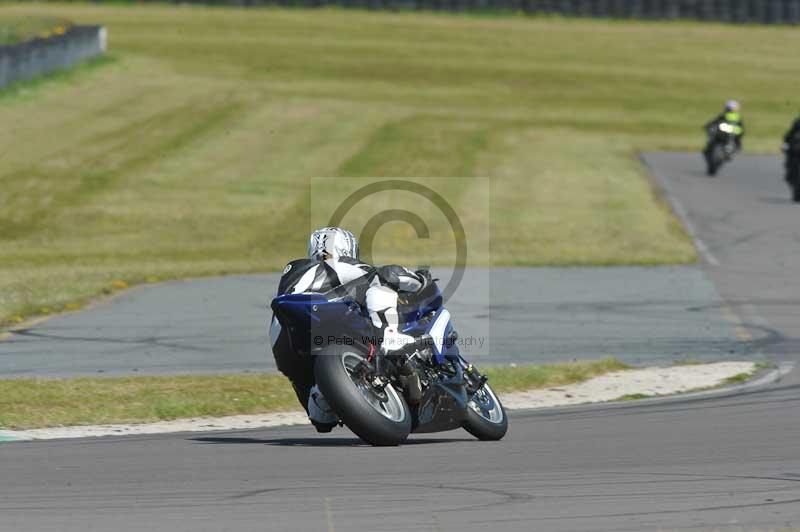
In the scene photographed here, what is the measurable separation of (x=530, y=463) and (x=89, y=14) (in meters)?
45.9

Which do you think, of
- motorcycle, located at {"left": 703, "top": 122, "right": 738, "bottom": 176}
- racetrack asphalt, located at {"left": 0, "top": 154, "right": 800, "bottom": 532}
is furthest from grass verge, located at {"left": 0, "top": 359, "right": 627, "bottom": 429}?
motorcycle, located at {"left": 703, "top": 122, "right": 738, "bottom": 176}

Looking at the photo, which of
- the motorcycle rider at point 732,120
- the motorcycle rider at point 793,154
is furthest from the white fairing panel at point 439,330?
the motorcycle rider at point 732,120

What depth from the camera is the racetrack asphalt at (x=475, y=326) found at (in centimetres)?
1445

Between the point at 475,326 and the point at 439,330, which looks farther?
the point at 475,326

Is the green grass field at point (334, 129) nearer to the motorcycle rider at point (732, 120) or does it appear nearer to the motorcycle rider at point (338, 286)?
the motorcycle rider at point (732, 120)

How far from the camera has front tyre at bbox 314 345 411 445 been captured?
29.0 feet

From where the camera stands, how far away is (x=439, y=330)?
9.68 meters

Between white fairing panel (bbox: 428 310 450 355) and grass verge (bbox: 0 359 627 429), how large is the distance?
2.77m

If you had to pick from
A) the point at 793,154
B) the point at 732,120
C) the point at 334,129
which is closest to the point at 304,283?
the point at 793,154

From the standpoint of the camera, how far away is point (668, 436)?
10016mm

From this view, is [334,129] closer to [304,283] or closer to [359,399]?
[304,283]

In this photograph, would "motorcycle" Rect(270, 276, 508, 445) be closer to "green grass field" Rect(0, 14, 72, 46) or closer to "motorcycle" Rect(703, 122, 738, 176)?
"motorcycle" Rect(703, 122, 738, 176)

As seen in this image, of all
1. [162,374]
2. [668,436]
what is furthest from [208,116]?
[668,436]

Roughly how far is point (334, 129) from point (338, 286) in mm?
26535
